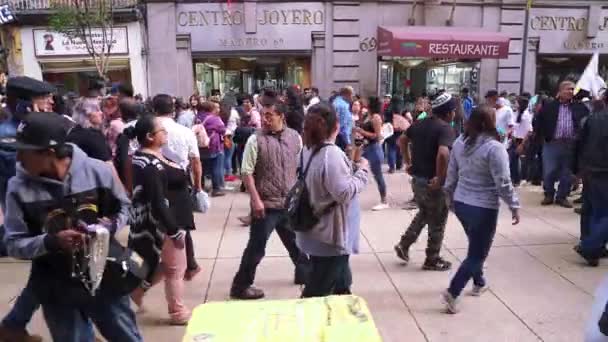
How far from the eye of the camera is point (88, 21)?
558 inches

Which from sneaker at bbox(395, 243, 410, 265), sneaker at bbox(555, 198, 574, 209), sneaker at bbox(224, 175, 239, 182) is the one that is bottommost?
sneaker at bbox(224, 175, 239, 182)

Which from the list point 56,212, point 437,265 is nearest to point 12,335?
point 56,212

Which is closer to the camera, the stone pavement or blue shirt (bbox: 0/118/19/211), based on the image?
the stone pavement

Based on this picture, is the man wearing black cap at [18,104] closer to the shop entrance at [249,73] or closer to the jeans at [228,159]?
the jeans at [228,159]

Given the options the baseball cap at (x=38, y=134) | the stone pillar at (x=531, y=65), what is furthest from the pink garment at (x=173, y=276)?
the stone pillar at (x=531, y=65)

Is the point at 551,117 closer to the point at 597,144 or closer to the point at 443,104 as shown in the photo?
the point at 597,144

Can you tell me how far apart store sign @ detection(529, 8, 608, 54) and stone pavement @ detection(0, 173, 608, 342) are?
12.1m

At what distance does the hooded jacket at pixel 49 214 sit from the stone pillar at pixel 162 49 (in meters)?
14.1

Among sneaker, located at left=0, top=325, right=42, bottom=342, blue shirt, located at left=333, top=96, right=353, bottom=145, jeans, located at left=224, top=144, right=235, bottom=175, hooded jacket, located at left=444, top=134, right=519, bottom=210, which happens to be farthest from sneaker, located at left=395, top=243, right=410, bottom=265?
jeans, located at left=224, top=144, right=235, bottom=175

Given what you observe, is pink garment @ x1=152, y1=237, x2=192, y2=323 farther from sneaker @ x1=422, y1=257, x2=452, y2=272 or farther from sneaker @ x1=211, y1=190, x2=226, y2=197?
sneaker @ x1=211, y1=190, x2=226, y2=197

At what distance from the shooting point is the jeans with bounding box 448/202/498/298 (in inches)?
165

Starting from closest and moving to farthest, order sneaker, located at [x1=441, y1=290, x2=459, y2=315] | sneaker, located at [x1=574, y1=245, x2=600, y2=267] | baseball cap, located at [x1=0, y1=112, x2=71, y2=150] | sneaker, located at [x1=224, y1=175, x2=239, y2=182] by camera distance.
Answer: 1. baseball cap, located at [x1=0, y1=112, x2=71, y2=150]
2. sneaker, located at [x1=441, y1=290, x2=459, y2=315]
3. sneaker, located at [x1=574, y1=245, x2=600, y2=267]
4. sneaker, located at [x1=224, y1=175, x2=239, y2=182]

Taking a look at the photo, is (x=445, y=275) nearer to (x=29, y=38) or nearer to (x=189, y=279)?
(x=189, y=279)

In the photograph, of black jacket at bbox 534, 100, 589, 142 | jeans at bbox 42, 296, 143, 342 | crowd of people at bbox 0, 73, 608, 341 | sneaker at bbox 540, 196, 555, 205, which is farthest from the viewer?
sneaker at bbox 540, 196, 555, 205
